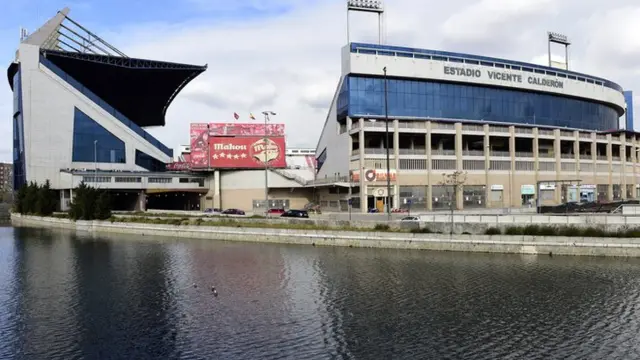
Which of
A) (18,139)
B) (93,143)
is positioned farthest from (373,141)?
(18,139)

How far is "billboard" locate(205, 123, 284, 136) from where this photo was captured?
286 ft

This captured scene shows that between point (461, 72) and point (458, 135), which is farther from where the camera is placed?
point (461, 72)

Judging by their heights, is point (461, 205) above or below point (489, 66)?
below

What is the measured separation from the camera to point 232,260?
42.1 meters

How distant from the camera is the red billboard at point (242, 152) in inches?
3425

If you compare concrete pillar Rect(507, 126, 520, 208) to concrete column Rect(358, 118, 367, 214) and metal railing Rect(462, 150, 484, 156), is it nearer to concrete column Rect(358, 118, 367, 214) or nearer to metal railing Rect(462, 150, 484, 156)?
metal railing Rect(462, 150, 484, 156)

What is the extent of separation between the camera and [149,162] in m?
106

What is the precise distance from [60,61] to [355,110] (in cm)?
5952

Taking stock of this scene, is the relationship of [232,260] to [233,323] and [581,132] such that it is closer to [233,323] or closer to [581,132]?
[233,323]

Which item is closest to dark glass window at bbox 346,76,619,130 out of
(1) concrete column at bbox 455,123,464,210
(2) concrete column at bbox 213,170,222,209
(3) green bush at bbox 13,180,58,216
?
(1) concrete column at bbox 455,123,464,210

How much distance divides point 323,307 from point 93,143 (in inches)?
3354

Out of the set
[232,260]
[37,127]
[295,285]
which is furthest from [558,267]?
[37,127]

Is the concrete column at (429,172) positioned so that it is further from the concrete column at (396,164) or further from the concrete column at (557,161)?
the concrete column at (557,161)

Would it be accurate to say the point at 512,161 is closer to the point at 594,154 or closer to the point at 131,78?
the point at 594,154
